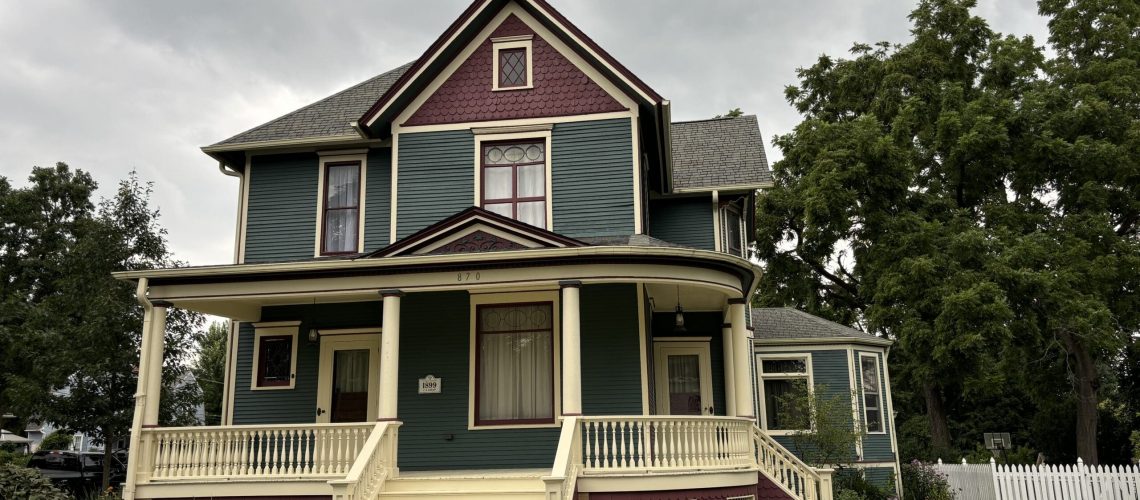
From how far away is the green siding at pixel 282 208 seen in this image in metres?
15.3

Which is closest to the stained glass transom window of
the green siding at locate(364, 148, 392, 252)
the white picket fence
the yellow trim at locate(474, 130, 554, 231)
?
the yellow trim at locate(474, 130, 554, 231)

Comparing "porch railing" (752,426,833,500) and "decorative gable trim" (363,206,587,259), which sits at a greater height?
"decorative gable trim" (363,206,587,259)

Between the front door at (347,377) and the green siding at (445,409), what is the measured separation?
90cm

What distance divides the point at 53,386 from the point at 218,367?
2487 cm

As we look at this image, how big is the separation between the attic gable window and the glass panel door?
17.3 feet

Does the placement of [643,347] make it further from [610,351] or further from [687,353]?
[687,353]

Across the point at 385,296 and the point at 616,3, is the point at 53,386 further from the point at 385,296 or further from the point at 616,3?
the point at 616,3

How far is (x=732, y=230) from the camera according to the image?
17.6 metres

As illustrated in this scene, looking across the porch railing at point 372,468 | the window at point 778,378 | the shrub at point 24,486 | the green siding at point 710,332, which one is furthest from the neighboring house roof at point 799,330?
the shrub at point 24,486

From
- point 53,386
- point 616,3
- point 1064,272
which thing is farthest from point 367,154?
point 1064,272

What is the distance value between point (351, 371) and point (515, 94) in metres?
5.56

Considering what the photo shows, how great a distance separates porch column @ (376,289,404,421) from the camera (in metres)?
11.6

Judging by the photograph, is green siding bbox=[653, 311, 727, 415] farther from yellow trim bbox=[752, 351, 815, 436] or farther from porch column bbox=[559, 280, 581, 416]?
porch column bbox=[559, 280, 581, 416]

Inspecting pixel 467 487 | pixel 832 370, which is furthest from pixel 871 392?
pixel 467 487
